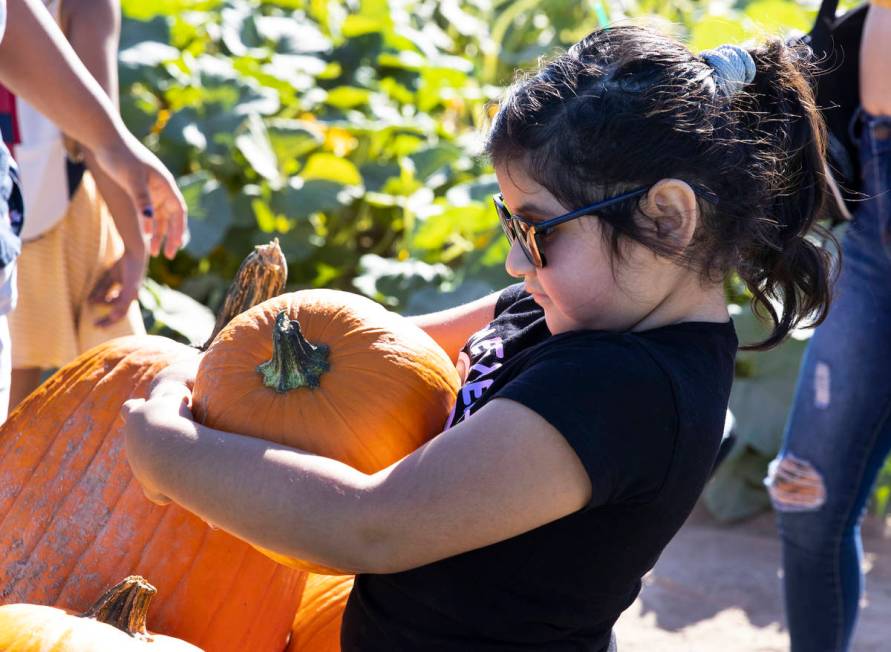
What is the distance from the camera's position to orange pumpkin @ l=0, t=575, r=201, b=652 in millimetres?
1464

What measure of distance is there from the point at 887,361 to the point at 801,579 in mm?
520

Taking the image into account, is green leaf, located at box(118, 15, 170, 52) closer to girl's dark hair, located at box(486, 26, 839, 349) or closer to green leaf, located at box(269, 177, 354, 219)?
green leaf, located at box(269, 177, 354, 219)

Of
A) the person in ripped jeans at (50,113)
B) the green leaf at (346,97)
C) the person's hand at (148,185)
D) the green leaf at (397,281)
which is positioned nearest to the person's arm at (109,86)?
the person's hand at (148,185)

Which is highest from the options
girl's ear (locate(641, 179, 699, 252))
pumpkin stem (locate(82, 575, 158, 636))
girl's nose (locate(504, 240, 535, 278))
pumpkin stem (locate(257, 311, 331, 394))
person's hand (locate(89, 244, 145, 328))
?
girl's ear (locate(641, 179, 699, 252))

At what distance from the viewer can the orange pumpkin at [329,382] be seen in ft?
4.75

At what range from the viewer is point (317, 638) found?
1.81m

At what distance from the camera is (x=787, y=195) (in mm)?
1505

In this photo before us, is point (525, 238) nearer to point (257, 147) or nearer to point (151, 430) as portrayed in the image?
point (151, 430)

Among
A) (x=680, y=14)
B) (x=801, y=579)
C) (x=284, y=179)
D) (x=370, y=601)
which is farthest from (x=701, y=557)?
(x=680, y=14)

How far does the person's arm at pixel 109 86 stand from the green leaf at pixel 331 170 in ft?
5.96

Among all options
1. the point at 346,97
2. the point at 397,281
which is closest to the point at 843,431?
the point at 397,281

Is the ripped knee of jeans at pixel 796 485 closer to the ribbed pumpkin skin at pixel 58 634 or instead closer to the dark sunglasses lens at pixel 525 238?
the dark sunglasses lens at pixel 525 238

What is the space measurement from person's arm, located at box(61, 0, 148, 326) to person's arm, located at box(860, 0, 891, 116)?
1.59 metres

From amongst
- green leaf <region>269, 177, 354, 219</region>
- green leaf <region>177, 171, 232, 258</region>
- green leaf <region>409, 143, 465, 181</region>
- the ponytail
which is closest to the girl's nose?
the ponytail
